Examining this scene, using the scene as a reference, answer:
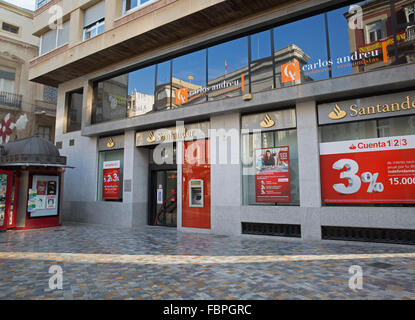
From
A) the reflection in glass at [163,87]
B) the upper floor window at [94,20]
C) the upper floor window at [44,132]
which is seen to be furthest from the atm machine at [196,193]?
the upper floor window at [44,132]

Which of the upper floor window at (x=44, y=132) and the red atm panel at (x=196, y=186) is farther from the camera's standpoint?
the upper floor window at (x=44, y=132)

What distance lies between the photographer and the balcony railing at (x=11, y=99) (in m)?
21.5

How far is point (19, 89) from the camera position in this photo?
74.3 feet

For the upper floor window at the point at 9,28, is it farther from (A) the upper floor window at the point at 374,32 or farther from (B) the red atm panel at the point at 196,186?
(A) the upper floor window at the point at 374,32

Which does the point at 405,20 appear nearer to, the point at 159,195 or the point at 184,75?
the point at 184,75

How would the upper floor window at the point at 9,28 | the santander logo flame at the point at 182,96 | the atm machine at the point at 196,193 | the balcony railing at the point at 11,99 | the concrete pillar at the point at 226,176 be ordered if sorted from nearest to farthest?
the concrete pillar at the point at 226,176
the atm machine at the point at 196,193
the santander logo flame at the point at 182,96
the balcony railing at the point at 11,99
the upper floor window at the point at 9,28

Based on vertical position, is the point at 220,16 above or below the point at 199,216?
above

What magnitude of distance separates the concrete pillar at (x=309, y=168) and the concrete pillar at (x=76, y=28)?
11.5m

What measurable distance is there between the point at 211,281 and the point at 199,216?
5777 mm

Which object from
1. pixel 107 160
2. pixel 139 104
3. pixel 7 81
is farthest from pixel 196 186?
pixel 7 81

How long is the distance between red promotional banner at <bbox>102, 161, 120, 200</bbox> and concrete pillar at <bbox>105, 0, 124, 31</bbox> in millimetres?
6121

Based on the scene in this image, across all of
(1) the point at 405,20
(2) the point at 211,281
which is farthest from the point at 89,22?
(2) the point at 211,281

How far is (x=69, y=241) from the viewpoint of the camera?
888cm
